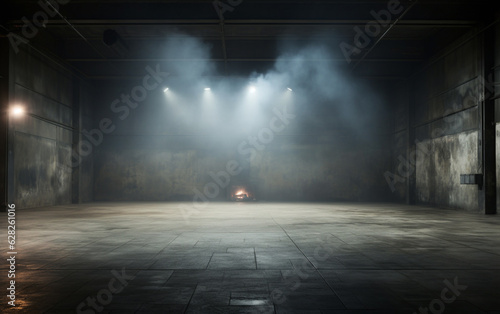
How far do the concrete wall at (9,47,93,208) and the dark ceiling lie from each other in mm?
1049

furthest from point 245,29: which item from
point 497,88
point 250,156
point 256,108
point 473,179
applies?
point 473,179

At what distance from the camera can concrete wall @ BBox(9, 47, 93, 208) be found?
53.8ft

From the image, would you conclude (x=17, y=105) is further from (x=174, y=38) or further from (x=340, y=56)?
(x=340, y=56)

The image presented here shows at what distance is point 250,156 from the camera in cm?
2508

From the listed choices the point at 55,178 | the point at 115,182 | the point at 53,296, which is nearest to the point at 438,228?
the point at 53,296

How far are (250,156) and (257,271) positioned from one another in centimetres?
1966

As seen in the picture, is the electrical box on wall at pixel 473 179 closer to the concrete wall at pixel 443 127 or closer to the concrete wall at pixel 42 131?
the concrete wall at pixel 443 127

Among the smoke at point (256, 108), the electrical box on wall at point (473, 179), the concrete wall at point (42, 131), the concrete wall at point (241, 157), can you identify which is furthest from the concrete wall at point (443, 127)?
the concrete wall at point (42, 131)

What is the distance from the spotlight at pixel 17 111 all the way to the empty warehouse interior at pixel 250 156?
105mm

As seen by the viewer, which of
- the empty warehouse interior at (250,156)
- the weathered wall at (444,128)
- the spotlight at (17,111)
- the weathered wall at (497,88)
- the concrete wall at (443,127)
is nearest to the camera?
the empty warehouse interior at (250,156)

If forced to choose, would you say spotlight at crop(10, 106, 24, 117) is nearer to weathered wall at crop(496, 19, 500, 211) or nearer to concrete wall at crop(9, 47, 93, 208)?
concrete wall at crop(9, 47, 93, 208)

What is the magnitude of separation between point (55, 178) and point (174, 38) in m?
9.24

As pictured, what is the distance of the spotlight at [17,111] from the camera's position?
52.6ft

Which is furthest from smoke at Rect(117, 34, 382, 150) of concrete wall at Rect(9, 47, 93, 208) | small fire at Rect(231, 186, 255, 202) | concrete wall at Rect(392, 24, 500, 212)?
concrete wall at Rect(9, 47, 93, 208)
